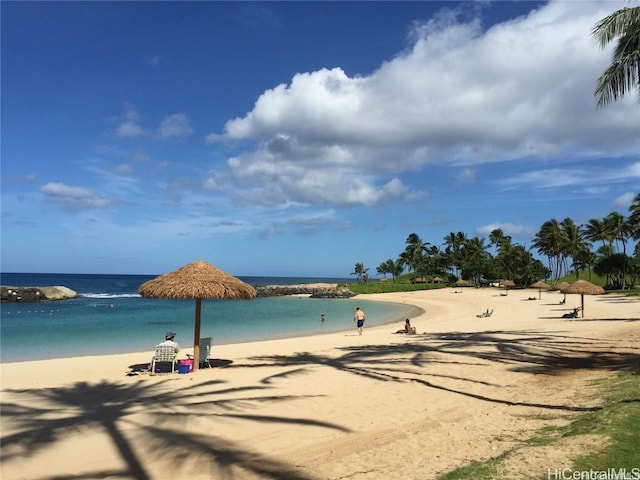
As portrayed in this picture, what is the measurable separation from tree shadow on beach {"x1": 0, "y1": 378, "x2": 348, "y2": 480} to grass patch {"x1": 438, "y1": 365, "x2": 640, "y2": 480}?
74.5 inches

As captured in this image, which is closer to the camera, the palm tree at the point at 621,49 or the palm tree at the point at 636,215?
the palm tree at the point at 621,49

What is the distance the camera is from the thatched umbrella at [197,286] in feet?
37.5

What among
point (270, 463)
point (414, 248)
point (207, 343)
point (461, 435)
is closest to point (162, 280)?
point (207, 343)

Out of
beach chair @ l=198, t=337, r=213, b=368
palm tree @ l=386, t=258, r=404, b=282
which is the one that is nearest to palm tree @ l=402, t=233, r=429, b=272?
palm tree @ l=386, t=258, r=404, b=282

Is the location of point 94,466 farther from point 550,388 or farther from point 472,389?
point 550,388

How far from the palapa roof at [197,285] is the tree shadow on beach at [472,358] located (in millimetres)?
2287

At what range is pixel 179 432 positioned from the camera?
21.5 ft

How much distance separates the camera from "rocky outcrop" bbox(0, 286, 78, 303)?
51469 mm

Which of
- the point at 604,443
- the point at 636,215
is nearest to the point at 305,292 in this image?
the point at 636,215

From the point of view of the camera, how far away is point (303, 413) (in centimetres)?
732

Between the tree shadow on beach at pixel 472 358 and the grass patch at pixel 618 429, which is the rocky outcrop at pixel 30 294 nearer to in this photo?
the tree shadow on beach at pixel 472 358

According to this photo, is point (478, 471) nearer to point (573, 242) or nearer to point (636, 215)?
point (636, 215)

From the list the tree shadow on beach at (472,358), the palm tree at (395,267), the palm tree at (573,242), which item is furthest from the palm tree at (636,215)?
the palm tree at (395,267)

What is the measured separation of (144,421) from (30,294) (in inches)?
2199
